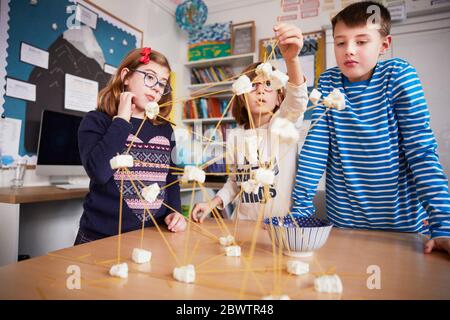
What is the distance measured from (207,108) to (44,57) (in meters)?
1.66

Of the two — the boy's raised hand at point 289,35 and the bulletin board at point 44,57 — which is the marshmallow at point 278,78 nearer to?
the boy's raised hand at point 289,35

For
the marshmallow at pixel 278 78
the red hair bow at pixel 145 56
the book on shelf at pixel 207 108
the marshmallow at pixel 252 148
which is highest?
the book on shelf at pixel 207 108

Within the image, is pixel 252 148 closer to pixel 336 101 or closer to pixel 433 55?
pixel 336 101

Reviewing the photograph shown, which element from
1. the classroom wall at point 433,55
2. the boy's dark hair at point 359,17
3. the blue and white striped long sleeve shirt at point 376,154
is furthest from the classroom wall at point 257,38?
the boy's dark hair at point 359,17


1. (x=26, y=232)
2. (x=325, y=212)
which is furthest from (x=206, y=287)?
(x=26, y=232)

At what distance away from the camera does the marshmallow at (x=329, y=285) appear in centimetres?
41

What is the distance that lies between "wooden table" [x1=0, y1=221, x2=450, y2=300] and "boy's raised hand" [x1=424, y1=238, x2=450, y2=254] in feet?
0.05

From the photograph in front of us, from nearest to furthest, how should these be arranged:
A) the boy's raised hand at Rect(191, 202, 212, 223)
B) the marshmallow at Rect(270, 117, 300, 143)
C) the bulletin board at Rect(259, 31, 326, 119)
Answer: the marshmallow at Rect(270, 117, 300, 143), the boy's raised hand at Rect(191, 202, 212, 223), the bulletin board at Rect(259, 31, 326, 119)

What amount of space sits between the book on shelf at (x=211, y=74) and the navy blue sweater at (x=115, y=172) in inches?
91.3

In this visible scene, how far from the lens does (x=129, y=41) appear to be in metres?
2.79

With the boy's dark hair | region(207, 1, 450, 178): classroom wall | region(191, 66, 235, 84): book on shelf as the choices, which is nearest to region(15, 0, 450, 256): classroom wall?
region(207, 1, 450, 178): classroom wall

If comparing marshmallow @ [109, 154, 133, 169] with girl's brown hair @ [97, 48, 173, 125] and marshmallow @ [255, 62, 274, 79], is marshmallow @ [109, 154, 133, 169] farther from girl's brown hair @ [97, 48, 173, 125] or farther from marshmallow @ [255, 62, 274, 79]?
girl's brown hair @ [97, 48, 173, 125]

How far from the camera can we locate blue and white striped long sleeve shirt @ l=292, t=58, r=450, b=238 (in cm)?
81

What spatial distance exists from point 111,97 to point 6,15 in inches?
54.4
